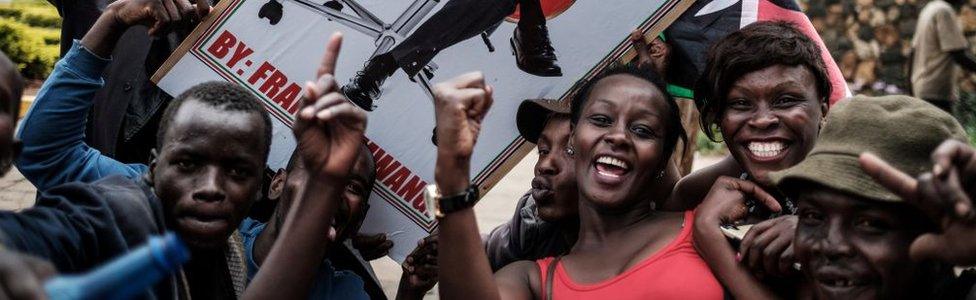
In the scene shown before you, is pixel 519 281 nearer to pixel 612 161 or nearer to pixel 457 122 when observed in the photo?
pixel 612 161

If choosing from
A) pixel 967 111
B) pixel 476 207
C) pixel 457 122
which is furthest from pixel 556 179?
pixel 967 111

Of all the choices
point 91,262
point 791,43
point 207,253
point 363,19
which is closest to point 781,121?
point 791,43

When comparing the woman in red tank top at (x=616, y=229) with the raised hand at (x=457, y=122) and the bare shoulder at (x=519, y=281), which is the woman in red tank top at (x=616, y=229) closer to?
the bare shoulder at (x=519, y=281)

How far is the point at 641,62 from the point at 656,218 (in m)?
0.57

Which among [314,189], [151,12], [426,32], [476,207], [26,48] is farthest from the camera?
[26,48]

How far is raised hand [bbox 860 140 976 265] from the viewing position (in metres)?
2.13

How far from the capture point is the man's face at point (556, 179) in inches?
140

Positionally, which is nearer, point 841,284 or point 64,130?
point 841,284

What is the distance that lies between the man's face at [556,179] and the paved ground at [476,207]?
10.6 ft

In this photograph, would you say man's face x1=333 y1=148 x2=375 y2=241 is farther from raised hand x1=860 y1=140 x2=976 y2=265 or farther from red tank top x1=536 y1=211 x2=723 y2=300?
raised hand x1=860 y1=140 x2=976 y2=265

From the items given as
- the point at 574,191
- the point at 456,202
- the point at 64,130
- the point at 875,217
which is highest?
the point at 64,130

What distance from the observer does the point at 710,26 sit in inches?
151

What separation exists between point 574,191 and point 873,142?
1.13 meters

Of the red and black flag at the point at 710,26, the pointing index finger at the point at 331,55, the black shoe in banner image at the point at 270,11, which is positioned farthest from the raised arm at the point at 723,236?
the black shoe in banner image at the point at 270,11
